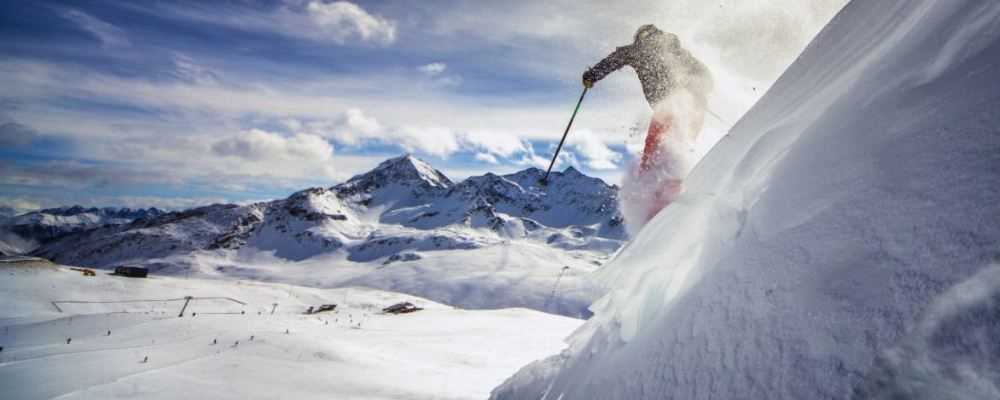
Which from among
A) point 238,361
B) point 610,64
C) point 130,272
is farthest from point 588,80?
point 130,272

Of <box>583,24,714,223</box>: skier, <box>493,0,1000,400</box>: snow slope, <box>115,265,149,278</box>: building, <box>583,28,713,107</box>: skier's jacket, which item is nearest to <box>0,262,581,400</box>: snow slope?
<box>493,0,1000,400</box>: snow slope

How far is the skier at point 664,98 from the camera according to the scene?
680cm

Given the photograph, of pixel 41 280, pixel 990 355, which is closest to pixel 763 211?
pixel 990 355

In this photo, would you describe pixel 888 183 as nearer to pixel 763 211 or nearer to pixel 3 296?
pixel 763 211

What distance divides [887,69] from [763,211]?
3.09 ft

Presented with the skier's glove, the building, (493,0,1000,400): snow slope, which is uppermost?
the building

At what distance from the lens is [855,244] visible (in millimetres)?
1855

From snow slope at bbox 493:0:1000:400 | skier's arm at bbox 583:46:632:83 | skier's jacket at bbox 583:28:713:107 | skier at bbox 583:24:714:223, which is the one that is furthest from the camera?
skier's arm at bbox 583:46:632:83

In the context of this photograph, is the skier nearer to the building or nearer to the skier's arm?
the skier's arm

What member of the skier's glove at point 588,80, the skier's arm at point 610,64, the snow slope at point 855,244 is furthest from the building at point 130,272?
the snow slope at point 855,244

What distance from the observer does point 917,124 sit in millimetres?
1942

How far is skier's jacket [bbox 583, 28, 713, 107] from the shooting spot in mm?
8008

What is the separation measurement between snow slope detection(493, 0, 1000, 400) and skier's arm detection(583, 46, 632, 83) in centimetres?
536

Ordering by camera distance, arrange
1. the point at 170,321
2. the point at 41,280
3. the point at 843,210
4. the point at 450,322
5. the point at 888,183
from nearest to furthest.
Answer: the point at 888,183 → the point at 843,210 → the point at 170,321 → the point at 450,322 → the point at 41,280
